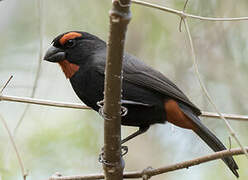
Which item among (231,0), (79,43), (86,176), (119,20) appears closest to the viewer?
(119,20)

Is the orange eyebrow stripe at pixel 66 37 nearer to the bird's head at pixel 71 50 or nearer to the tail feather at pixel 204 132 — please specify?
the bird's head at pixel 71 50

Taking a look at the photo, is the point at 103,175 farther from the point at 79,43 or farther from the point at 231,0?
the point at 231,0

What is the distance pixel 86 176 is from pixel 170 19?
8.73 ft

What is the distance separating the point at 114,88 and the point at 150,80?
1316 mm

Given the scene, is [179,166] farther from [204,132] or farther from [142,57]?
[142,57]

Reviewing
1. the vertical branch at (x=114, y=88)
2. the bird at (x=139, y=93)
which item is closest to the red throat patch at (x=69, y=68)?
the bird at (x=139, y=93)

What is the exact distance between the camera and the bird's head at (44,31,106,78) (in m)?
4.03

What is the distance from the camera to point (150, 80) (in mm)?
3992

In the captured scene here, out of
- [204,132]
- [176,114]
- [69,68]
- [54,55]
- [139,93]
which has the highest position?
[54,55]

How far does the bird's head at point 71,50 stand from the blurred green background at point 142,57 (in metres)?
1.05

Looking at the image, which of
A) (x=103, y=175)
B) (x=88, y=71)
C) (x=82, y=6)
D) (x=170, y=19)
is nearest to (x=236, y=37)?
(x=170, y=19)

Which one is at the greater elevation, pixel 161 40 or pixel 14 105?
pixel 161 40

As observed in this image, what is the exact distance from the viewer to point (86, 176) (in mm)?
3299

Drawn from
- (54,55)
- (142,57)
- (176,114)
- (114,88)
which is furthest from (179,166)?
(142,57)
